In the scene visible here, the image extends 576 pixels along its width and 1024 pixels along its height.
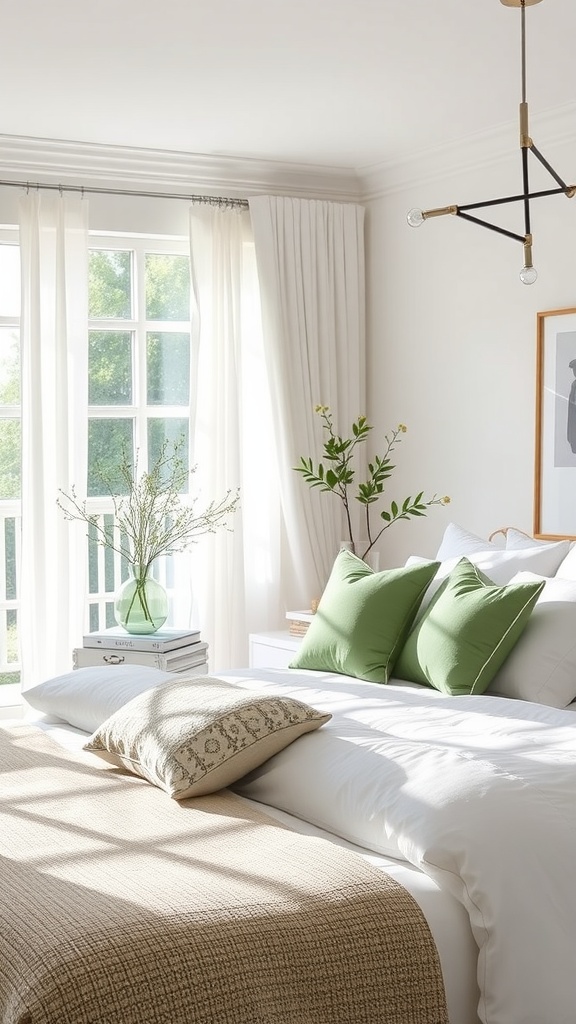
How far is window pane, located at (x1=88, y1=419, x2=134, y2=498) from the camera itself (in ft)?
18.2

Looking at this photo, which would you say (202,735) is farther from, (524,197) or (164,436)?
(164,436)

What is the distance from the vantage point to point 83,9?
359cm

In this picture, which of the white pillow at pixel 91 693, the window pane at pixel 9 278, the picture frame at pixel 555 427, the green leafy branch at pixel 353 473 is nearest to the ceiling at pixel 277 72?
the window pane at pixel 9 278

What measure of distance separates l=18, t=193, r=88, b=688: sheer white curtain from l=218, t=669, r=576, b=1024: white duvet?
8.72 ft

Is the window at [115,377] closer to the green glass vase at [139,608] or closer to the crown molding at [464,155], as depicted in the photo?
the green glass vase at [139,608]

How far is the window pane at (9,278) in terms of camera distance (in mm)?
5359

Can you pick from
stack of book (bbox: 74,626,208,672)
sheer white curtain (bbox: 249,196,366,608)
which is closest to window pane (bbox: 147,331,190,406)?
sheer white curtain (bbox: 249,196,366,608)

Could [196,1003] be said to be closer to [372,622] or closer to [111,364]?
[372,622]

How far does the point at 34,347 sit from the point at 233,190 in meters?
1.24

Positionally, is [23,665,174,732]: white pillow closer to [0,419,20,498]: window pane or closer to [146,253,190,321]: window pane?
[0,419,20,498]: window pane

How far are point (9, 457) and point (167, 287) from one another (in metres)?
1.10

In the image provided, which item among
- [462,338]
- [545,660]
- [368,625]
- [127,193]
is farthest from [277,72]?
[545,660]

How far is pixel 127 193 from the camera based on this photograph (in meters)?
5.40

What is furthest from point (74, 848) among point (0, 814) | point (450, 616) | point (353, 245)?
point (353, 245)
